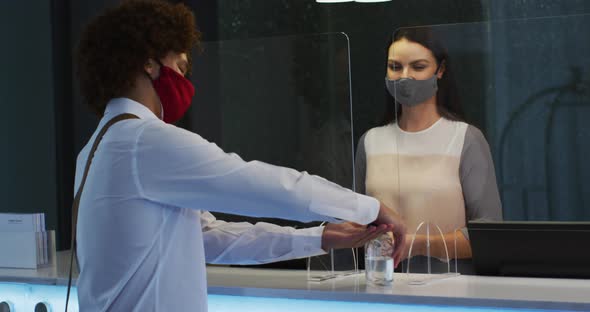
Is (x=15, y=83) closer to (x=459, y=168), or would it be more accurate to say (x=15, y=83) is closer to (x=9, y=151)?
(x=9, y=151)

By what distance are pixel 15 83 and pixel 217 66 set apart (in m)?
1.77

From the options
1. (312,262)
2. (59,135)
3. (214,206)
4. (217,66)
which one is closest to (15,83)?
(59,135)

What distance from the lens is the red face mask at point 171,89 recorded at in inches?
87.6

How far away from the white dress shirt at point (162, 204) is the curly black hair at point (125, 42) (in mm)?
66

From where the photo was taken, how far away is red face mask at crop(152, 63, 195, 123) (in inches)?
87.6

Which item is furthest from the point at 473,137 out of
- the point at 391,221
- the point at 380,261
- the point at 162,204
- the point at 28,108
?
the point at 28,108

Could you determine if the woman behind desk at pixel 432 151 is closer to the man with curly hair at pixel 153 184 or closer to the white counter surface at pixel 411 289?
the white counter surface at pixel 411 289

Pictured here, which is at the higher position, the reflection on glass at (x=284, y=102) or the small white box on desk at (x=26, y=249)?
the reflection on glass at (x=284, y=102)

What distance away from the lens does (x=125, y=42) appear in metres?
2.18

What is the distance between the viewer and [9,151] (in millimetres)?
4918

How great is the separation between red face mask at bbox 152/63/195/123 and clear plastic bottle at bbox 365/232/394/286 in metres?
0.83

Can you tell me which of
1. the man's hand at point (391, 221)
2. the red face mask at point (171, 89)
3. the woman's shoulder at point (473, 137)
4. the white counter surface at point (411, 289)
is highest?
the red face mask at point (171, 89)

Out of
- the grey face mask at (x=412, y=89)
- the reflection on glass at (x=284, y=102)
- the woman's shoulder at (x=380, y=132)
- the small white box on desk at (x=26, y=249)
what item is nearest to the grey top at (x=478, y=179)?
the grey face mask at (x=412, y=89)

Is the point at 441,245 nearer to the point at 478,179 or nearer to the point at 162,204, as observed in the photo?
the point at 478,179
